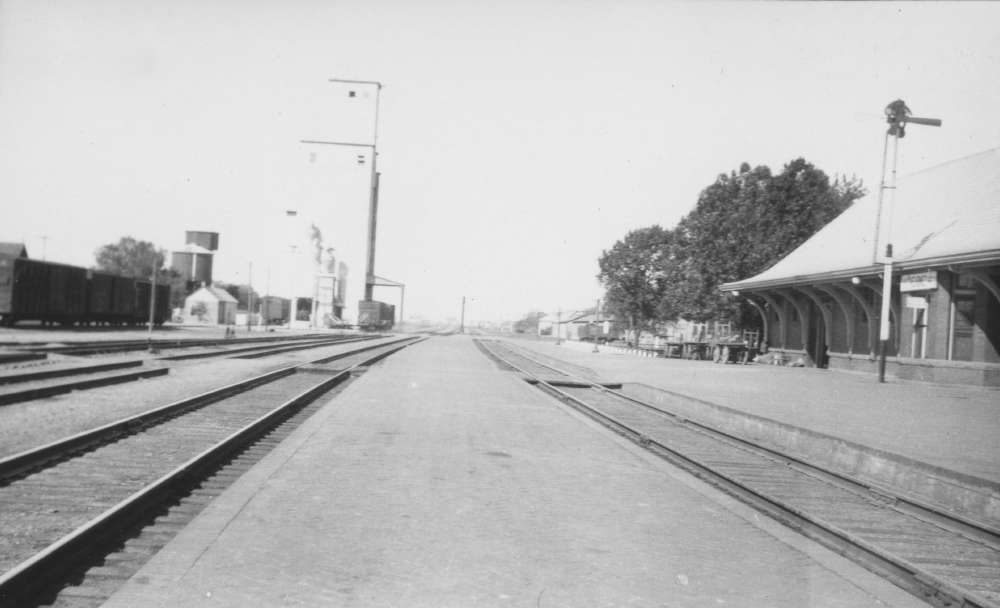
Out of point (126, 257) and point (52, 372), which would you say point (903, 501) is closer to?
point (52, 372)

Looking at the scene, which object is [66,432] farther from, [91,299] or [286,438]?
[91,299]

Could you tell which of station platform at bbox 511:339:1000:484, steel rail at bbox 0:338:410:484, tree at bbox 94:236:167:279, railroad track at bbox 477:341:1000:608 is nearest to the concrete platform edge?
station platform at bbox 511:339:1000:484

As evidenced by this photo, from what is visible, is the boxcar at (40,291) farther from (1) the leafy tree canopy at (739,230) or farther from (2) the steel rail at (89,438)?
(1) the leafy tree canopy at (739,230)

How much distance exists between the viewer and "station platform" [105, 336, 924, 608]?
4.23 m

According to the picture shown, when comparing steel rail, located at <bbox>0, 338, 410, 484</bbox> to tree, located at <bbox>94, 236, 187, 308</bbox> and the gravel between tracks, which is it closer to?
the gravel between tracks

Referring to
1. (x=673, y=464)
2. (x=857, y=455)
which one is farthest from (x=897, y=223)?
(x=673, y=464)

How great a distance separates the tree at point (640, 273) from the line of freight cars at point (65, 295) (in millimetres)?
36777

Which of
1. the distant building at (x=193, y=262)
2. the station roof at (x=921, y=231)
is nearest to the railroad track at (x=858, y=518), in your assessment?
the station roof at (x=921, y=231)

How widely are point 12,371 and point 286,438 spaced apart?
9.63 metres

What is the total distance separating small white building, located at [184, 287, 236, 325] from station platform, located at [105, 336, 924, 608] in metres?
78.2

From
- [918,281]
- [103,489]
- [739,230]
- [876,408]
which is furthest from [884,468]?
[739,230]

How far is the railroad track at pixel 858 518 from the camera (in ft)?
16.5

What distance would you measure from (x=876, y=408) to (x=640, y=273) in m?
50.7

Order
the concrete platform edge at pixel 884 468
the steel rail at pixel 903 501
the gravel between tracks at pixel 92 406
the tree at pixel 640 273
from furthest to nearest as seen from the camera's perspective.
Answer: the tree at pixel 640 273, the gravel between tracks at pixel 92 406, the concrete platform edge at pixel 884 468, the steel rail at pixel 903 501
